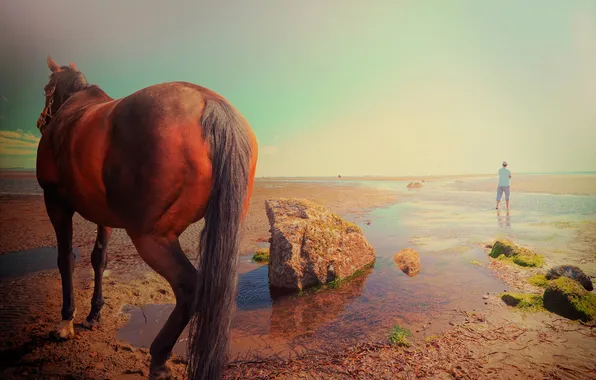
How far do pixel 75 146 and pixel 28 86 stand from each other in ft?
16.7

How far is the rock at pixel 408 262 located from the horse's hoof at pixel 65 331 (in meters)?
5.40

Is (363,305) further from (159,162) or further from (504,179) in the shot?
(504,179)

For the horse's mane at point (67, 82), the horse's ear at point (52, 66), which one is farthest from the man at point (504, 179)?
the horse's ear at point (52, 66)

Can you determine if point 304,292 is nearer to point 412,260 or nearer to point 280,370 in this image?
point 280,370

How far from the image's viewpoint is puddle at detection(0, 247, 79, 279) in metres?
5.10

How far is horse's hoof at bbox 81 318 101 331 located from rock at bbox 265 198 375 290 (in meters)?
2.51

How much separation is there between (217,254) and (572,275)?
634 centimetres

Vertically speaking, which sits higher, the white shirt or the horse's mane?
the horse's mane

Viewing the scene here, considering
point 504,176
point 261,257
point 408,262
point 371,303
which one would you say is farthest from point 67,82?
point 504,176

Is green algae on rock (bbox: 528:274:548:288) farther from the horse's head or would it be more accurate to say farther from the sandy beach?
the horse's head

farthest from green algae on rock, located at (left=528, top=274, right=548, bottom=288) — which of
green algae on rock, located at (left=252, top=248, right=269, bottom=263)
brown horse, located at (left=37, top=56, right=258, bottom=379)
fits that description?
brown horse, located at (left=37, top=56, right=258, bottom=379)

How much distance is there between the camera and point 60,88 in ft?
12.3

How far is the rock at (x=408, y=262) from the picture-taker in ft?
17.4

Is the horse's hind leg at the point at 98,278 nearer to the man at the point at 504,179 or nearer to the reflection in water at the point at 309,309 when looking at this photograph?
the reflection in water at the point at 309,309
